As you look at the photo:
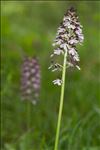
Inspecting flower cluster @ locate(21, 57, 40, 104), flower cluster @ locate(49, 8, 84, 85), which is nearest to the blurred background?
flower cluster @ locate(21, 57, 40, 104)

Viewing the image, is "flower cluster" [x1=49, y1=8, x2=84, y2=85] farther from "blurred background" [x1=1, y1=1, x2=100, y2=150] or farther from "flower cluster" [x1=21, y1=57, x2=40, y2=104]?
"flower cluster" [x1=21, y1=57, x2=40, y2=104]

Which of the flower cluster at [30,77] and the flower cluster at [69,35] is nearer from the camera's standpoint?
the flower cluster at [69,35]

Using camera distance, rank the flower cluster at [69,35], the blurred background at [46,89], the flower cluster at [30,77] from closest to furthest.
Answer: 1. the flower cluster at [69,35]
2. the blurred background at [46,89]
3. the flower cluster at [30,77]

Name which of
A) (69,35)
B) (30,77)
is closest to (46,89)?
(30,77)

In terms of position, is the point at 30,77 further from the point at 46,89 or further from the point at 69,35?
the point at 69,35

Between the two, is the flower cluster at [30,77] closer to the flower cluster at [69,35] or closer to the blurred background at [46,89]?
the blurred background at [46,89]

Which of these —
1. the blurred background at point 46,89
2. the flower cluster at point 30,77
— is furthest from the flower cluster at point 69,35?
the flower cluster at point 30,77
